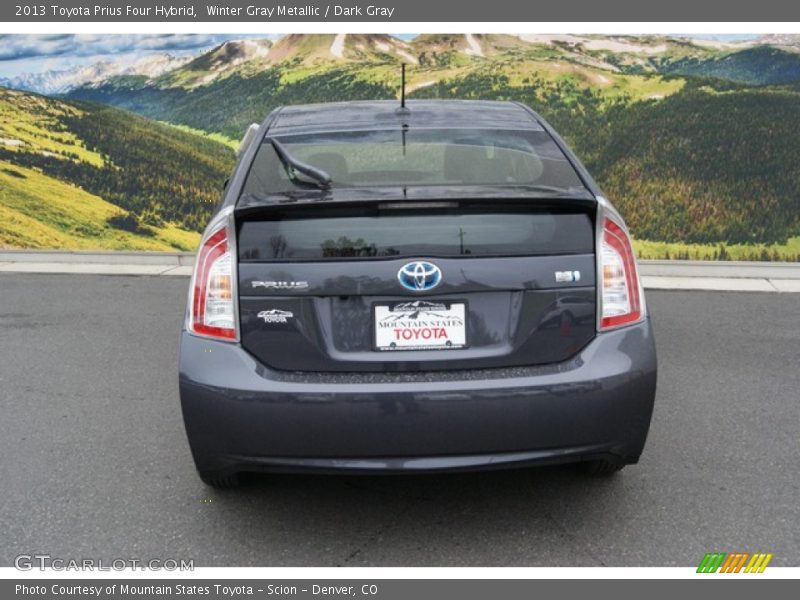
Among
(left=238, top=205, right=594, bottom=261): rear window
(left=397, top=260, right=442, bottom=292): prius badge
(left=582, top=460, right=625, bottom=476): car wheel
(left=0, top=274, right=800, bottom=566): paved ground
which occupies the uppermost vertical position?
(left=238, top=205, right=594, bottom=261): rear window

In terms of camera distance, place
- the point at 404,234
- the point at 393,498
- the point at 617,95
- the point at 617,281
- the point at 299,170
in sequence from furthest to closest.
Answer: the point at 617,95
the point at 393,498
the point at 299,170
the point at 617,281
the point at 404,234

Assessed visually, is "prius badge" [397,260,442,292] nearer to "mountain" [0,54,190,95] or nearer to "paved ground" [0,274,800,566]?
"paved ground" [0,274,800,566]

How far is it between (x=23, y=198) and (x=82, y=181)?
74 centimetres

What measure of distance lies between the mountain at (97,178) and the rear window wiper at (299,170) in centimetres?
772

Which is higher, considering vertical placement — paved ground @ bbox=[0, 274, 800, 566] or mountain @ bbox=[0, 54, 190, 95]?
mountain @ bbox=[0, 54, 190, 95]

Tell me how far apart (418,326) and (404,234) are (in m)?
0.34

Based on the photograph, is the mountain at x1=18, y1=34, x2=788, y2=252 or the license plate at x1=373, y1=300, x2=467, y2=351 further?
the mountain at x1=18, y1=34, x2=788, y2=252

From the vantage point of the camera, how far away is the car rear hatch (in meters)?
3.16

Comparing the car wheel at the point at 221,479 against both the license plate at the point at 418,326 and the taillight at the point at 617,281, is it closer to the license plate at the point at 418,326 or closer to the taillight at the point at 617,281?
the license plate at the point at 418,326

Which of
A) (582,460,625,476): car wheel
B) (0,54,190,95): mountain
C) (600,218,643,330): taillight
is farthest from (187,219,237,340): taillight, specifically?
(0,54,190,95): mountain

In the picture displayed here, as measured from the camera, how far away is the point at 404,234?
10.6 feet

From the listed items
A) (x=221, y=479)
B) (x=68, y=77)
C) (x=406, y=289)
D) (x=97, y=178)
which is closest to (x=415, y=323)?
(x=406, y=289)

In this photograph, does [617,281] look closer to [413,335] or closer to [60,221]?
[413,335]

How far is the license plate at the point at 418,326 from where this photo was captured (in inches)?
125
